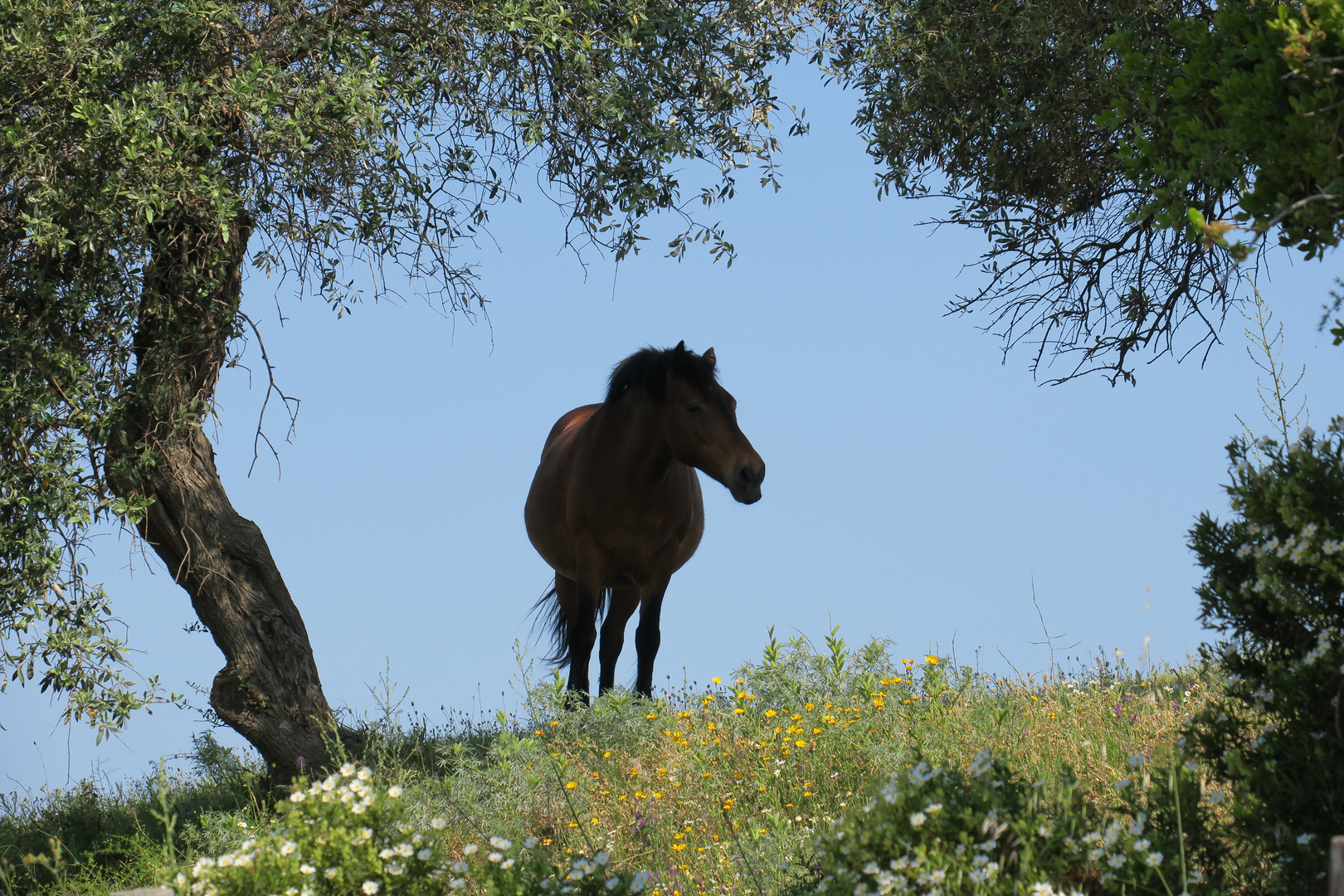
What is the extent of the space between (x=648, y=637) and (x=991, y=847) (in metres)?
6.69

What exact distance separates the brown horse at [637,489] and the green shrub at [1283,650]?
472 centimetres

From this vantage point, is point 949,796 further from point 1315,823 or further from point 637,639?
point 637,639

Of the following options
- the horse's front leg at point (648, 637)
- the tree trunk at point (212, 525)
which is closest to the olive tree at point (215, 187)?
the tree trunk at point (212, 525)

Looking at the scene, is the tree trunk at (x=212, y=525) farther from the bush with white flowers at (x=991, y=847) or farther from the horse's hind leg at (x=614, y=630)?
the bush with white flowers at (x=991, y=847)

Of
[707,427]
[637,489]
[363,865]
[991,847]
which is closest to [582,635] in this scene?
→ [637,489]

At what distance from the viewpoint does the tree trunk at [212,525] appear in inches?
288

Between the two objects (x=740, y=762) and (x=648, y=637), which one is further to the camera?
(x=648, y=637)

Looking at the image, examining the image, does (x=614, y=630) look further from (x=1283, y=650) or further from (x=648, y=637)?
(x=1283, y=650)

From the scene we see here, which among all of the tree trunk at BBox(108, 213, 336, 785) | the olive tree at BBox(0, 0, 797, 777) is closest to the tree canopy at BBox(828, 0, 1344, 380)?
the olive tree at BBox(0, 0, 797, 777)

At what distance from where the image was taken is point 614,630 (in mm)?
10516

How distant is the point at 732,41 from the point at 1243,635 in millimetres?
5667

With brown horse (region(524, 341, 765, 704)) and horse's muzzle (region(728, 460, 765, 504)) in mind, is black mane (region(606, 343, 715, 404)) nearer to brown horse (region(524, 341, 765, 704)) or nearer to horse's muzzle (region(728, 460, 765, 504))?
brown horse (region(524, 341, 765, 704))

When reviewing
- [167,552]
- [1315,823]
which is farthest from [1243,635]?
[167,552]

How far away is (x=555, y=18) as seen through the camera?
6625 mm
